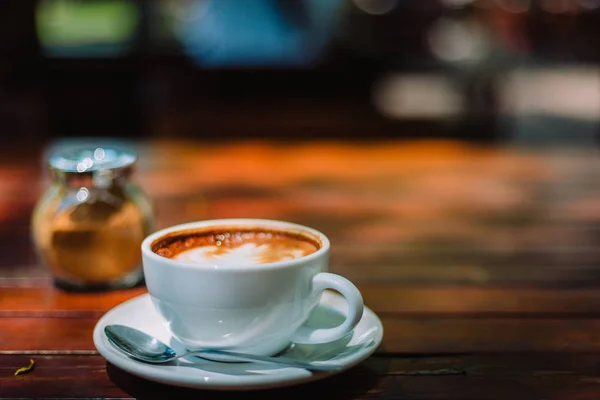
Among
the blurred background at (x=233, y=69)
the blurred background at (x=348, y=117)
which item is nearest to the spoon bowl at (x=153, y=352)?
the blurred background at (x=348, y=117)

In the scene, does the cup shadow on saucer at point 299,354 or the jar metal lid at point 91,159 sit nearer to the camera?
the cup shadow on saucer at point 299,354

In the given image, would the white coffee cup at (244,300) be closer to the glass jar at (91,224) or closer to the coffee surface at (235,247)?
the coffee surface at (235,247)

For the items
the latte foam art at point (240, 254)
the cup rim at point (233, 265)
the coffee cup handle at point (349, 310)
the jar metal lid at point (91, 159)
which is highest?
the jar metal lid at point (91, 159)

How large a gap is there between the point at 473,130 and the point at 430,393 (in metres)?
3.40

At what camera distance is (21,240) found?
103 cm

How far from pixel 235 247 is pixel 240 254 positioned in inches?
1.0

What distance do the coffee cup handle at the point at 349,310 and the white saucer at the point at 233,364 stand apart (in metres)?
0.01

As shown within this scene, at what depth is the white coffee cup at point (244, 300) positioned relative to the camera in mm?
584

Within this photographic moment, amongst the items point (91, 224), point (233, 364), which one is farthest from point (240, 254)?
point (91, 224)

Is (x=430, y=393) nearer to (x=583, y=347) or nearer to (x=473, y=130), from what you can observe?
(x=583, y=347)

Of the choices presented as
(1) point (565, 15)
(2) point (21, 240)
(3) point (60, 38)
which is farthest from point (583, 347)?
(1) point (565, 15)

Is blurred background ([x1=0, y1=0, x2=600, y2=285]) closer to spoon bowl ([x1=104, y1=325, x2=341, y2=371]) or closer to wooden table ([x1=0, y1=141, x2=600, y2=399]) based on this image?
wooden table ([x1=0, y1=141, x2=600, y2=399])

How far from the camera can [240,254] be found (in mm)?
689

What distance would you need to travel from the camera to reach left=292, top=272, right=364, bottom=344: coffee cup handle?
23.6 inches
